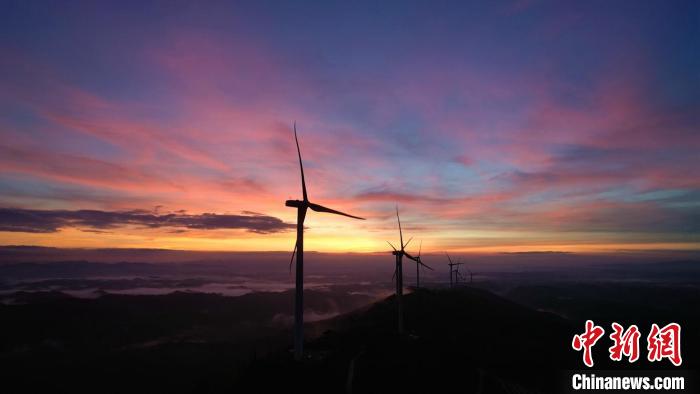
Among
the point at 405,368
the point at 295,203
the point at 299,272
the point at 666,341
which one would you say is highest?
the point at 295,203

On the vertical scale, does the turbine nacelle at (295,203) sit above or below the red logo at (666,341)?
above

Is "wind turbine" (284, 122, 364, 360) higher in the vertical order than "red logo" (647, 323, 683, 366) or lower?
higher

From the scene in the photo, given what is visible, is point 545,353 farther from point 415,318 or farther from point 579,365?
point 415,318

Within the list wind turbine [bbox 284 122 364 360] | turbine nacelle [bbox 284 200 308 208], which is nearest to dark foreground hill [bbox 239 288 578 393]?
wind turbine [bbox 284 122 364 360]

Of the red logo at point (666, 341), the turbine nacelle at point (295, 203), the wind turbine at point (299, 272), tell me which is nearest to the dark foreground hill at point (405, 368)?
the wind turbine at point (299, 272)

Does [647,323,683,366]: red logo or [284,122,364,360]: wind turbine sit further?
[647,323,683,366]: red logo

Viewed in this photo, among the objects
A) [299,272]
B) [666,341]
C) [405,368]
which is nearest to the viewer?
[299,272]

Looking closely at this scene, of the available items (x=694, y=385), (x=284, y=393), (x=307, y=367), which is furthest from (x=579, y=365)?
(x=284, y=393)

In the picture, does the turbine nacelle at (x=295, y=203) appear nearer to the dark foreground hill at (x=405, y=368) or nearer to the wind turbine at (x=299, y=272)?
the wind turbine at (x=299, y=272)

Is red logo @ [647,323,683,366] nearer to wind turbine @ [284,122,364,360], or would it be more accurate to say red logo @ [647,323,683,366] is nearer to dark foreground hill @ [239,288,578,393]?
dark foreground hill @ [239,288,578,393]

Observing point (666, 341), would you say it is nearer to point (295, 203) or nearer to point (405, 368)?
point (405, 368)

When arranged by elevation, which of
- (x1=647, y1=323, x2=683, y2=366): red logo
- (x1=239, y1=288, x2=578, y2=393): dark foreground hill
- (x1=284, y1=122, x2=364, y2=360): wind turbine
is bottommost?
(x1=239, y1=288, x2=578, y2=393): dark foreground hill

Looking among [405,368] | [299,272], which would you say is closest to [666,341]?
[405,368]
